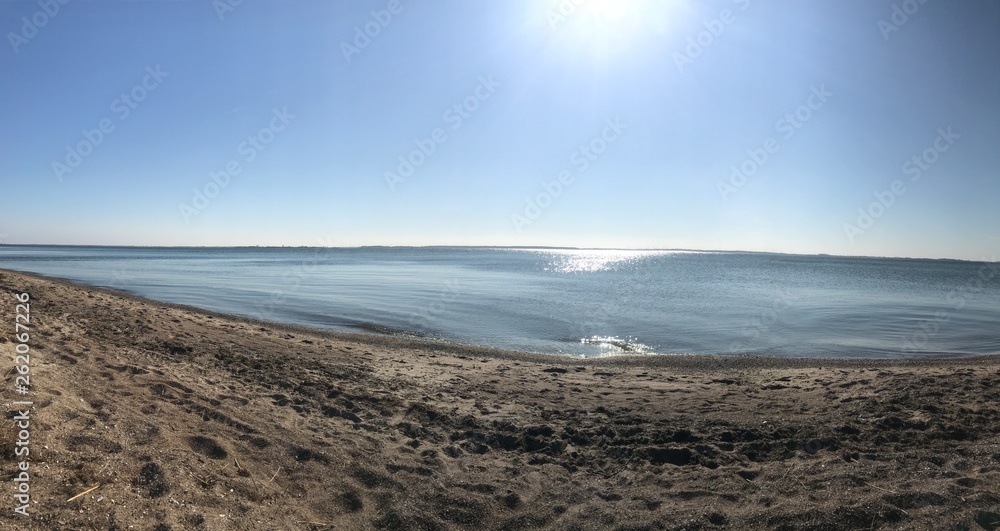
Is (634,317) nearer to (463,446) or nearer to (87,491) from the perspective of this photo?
(463,446)

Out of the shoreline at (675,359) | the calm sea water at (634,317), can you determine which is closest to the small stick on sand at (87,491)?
the shoreline at (675,359)

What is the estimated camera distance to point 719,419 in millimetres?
7754

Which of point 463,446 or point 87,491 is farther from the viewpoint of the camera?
point 463,446

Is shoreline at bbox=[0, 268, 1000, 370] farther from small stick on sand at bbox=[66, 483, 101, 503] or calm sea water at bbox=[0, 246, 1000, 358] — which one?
small stick on sand at bbox=[66, 483, 101, 503]

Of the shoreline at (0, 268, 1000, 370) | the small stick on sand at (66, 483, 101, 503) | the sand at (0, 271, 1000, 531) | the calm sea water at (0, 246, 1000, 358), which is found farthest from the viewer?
Result: the calm sea water at (0, 246, 1000, 358)

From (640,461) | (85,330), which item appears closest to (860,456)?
(640,461)

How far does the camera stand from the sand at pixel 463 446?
4.43m

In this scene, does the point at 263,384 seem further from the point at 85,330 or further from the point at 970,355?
the point at 970,355

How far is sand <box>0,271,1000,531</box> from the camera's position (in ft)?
14.5

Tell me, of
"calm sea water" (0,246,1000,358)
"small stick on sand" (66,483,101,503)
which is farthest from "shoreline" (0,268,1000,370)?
"small stick on sand" (66,483,101,503)

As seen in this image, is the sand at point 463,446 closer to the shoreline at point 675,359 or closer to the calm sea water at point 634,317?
the shoreline at point 675,359

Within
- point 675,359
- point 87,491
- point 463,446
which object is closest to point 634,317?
point 675,359

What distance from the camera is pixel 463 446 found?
6.71 meters

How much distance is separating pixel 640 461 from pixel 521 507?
1.86m
